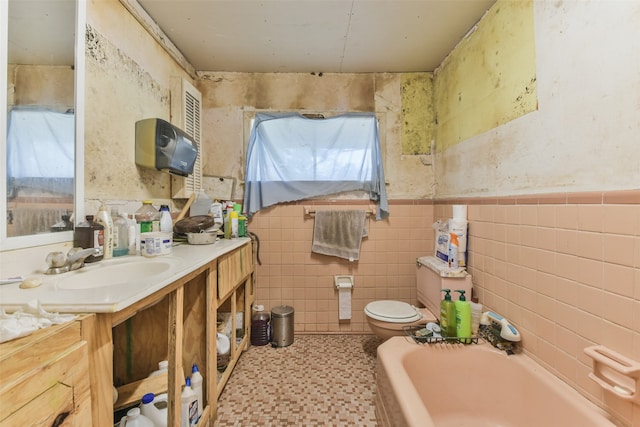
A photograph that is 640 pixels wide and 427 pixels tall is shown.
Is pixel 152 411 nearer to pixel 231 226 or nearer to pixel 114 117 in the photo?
pixel 231 226

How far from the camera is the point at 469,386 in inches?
53.7

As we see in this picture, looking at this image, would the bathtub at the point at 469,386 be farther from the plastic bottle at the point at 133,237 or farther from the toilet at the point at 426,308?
the plastic bottle at the point at 133,237

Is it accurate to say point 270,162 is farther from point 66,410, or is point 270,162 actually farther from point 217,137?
point 66,410

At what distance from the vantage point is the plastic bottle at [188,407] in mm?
1137

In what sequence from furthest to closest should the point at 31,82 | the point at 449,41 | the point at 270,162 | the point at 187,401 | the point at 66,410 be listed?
the point at 270,162
the point at 449,41
the point at 187,401
the point at 31,82
the point at 66,410

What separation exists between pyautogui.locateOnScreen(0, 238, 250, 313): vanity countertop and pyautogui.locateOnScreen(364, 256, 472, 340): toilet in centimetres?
113

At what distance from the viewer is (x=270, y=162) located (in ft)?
7.88

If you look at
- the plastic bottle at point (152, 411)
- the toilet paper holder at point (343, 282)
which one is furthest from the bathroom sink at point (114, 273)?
the toilet paper holder at point (343, 282)

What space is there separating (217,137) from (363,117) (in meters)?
1.34

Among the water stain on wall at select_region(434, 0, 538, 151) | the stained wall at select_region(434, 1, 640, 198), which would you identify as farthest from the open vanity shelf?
the water stain on wall at select_region(434, 0, 538, 151)

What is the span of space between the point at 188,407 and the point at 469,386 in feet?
4.42

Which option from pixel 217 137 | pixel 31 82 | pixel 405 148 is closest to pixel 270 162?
pixel 217 137

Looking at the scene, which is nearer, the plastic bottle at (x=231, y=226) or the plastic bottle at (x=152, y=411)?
the plastic bottle at (x=152, y=411)

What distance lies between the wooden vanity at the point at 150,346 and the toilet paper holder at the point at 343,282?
0.88 meters
